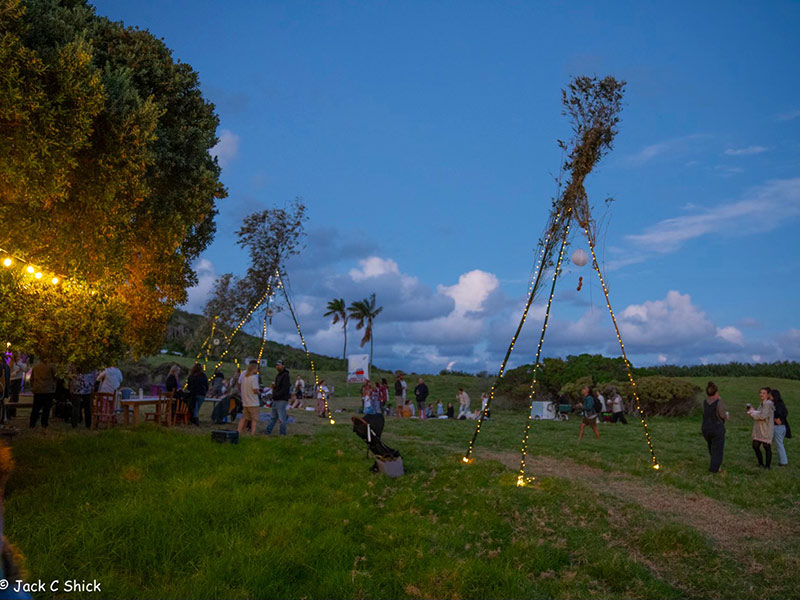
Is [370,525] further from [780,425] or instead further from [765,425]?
[780,425]

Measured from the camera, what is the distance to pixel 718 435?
14.2 m

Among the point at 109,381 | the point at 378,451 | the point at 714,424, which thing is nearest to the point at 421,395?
the point at 109,381

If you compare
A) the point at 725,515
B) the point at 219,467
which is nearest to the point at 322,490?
the point at 219,467

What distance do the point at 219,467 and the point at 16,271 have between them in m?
4.86

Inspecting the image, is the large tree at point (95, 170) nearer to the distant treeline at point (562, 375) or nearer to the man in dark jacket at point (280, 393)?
the man in dark jacket at point (280, 393)

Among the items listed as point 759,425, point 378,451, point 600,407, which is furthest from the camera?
point 600,407

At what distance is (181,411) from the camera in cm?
Answer: 1783

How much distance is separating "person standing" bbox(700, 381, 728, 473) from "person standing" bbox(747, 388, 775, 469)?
1343 mm

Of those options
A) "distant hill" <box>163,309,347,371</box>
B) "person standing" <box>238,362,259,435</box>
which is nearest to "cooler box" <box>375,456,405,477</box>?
"person standing" <box>238,362,259,435</box>

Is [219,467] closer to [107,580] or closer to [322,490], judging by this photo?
[322,490]

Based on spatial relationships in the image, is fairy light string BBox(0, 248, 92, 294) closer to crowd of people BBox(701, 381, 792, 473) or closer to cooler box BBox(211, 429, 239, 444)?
cooler box BBox(211, 429, 239, 444)

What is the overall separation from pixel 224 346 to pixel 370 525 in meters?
40.9

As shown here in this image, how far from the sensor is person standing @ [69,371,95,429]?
51.6 ft

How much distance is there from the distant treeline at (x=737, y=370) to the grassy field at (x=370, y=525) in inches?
1628
